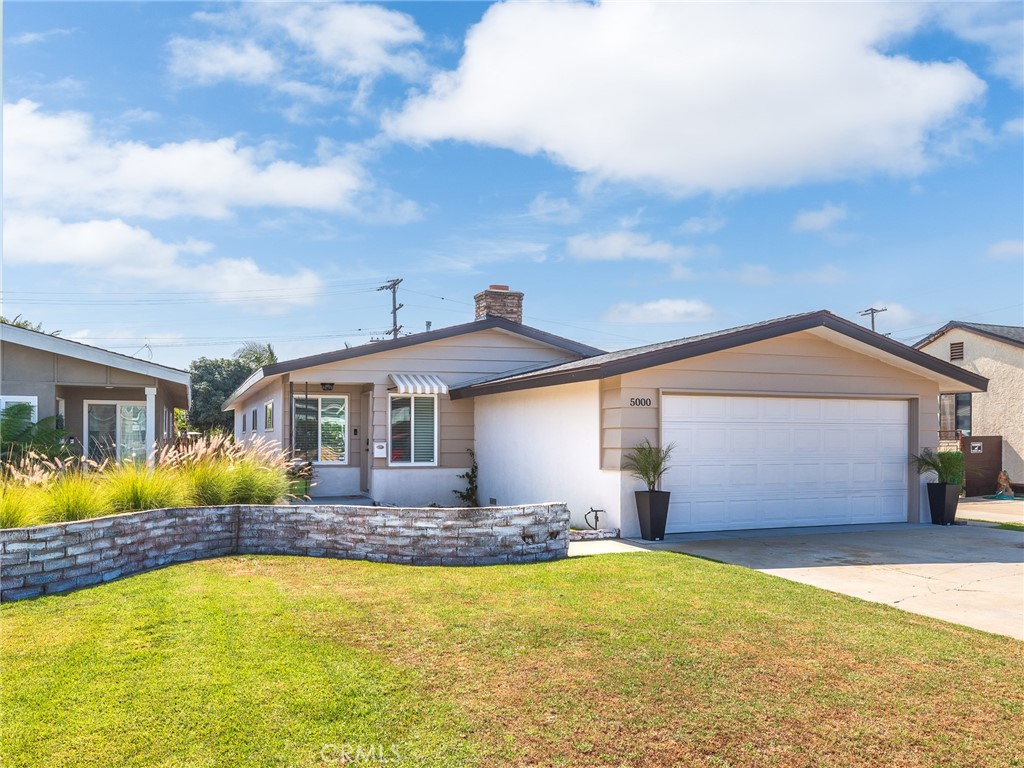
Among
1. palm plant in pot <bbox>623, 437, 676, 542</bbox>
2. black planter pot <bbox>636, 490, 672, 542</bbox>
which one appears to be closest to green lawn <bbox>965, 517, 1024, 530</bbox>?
palm plant in pot <bbox>623, 437, 676, 542</bbox>

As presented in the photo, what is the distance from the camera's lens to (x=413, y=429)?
16344 mm

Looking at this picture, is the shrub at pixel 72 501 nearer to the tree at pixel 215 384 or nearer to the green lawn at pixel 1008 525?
the green lawn at pixel 1008 525

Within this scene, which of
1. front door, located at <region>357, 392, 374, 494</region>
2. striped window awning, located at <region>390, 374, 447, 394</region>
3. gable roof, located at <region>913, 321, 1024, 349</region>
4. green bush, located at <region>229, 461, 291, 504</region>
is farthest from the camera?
gable roof, located at <region>913, 321, 1024, 349</region>

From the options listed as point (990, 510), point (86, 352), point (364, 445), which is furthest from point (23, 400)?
point (990, 510)

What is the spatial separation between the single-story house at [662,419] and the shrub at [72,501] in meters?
6.60

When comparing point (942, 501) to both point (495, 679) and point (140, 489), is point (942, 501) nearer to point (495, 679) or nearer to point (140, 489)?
point (495, 679)

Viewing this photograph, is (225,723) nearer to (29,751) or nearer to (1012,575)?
(29,751)

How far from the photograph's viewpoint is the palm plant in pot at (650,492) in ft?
36.4

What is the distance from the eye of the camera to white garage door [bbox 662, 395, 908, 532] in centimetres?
1217

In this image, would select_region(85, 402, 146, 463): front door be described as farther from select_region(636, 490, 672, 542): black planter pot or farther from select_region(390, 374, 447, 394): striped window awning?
select_region(636, 490, 672, 542): black planter pot

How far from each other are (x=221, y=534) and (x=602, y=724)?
6775 mm

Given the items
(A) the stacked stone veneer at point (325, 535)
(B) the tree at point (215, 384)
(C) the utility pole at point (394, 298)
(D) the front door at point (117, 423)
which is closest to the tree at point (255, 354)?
(B) the tree at point (215, 384)

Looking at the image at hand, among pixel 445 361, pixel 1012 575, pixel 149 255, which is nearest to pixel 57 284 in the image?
pixel 149 255
